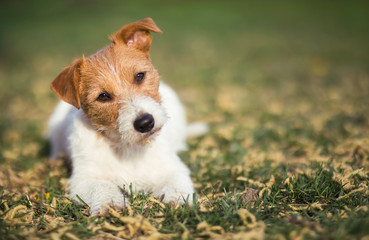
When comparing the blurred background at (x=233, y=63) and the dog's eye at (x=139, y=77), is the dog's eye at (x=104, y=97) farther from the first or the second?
the blurred background at (x=233, y=63)

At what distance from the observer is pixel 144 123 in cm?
300

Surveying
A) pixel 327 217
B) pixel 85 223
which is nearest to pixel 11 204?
pixel 85 223

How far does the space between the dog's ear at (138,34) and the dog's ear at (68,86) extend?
0.63 metres

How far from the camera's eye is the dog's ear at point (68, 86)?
3311mm

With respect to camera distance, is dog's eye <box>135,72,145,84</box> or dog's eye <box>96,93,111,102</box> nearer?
dog's eye <box>96,93,111,102</box>

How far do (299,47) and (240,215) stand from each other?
12.3m

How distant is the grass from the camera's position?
101 inches

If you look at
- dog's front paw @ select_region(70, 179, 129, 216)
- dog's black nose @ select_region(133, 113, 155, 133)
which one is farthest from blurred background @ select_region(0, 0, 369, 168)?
dog's black nose @ select_region(133, 113, 155, 133)

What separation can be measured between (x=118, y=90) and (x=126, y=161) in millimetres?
863

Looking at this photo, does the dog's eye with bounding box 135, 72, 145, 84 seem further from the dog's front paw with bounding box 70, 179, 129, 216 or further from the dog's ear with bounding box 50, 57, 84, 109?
the dog's front paw with bounding box 70, 179, 129, 216

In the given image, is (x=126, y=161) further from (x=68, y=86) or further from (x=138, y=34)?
(x=138, y=34)

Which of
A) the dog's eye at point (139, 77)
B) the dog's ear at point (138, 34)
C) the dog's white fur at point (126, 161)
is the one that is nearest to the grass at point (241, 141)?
the dog's white fur at point (126, 161)

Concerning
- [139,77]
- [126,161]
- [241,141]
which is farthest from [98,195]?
[241,141]

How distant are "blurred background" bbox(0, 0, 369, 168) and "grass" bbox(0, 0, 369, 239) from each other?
0.05m
